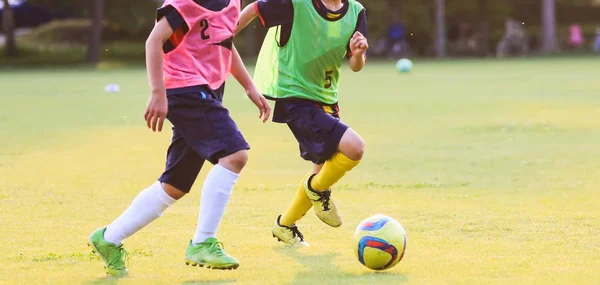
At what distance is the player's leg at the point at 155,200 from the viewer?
17.7 feet

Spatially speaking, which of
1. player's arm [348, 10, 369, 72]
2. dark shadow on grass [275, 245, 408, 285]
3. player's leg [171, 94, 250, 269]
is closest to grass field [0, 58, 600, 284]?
dark shadow on grass [275, 245, 408, 285]

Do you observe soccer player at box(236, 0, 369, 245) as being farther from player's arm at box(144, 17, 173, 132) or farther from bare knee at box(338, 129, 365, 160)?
player's arm at box(144, 17, 173, 132)

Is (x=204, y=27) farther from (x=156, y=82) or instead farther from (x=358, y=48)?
(x=358, y=48)

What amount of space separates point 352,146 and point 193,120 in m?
1.12

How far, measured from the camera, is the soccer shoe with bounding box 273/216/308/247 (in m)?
6.36

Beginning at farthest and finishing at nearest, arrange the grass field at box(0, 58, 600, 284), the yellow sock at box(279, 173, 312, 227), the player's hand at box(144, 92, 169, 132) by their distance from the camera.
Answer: the yellow sock at box(279, 173, 312, 227) < the grass field at box(0, 58, 600, 284) < the player's hand at box(144, 92, 169, 132)

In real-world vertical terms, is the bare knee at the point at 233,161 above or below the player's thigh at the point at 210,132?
below

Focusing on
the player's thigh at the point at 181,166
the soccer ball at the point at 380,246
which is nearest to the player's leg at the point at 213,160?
the player's thigh at the point at 181,166

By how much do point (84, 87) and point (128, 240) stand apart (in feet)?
65.4

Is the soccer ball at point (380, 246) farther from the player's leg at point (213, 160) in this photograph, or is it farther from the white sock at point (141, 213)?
the white sock at point (141, 213)

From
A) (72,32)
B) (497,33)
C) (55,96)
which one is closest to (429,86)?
(55,96)

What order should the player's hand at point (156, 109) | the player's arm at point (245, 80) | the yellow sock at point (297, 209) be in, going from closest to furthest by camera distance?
the player's hand at point (156, 109) < the player's arm at point (245, 80) < the yellow sock at point (297, 209)

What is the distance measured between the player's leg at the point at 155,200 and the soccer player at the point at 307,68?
1091 millimetres

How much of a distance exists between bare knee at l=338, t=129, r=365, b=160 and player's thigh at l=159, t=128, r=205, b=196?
0.98 meters
